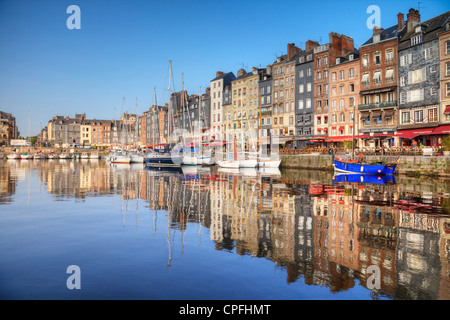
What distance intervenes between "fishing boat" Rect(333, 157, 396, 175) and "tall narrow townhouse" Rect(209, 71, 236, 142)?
4810 centimetres

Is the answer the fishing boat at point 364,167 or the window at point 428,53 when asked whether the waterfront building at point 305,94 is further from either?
the fishing boat at point 364,167

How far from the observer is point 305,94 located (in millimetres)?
64938

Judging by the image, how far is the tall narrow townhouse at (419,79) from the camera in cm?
4347

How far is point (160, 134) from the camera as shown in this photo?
120562 millimetres

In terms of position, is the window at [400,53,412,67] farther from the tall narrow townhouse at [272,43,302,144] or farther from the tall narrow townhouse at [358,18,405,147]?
the tall narrow townhouse at [272,43,302,144]

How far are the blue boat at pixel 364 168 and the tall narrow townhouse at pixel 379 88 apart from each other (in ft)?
39.6

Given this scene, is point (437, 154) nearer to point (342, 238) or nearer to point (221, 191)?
point (221, 191)

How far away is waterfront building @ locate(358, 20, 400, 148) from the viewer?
49.6 meters

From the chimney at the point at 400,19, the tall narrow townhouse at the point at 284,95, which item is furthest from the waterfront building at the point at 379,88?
the tall narrow townhouse at the point at 284,95

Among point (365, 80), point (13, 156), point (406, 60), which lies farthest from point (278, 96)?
point (13, 156)

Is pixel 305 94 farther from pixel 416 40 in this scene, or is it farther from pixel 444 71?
pixel 444 71

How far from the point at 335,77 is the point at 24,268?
5898cm
